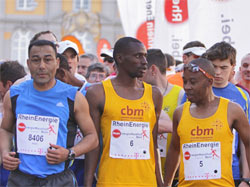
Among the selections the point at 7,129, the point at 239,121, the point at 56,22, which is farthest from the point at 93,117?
the point at 56,22

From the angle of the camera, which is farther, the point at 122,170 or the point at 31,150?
the point at 122,170

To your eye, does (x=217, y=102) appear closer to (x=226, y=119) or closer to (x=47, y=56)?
(x=226, y=119)

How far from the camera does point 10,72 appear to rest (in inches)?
224

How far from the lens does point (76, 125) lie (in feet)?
14.9

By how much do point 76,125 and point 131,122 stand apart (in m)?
0.45

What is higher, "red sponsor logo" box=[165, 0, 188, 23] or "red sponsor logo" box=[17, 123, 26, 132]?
"red sponsor logo" box=[165, 0, 188, 23]

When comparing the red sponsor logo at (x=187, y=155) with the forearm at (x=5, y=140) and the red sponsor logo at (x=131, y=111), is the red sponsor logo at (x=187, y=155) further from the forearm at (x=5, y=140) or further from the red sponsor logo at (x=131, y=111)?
the forearm at (x=5, y=140)

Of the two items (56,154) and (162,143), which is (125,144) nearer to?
(56,154)

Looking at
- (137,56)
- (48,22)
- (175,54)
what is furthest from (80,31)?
(137,56)

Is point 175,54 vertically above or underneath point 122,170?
above

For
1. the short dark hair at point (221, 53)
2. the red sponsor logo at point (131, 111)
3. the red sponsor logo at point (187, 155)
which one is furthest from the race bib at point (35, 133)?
the short dark hair at point (221, 53)

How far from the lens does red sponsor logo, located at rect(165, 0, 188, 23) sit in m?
9.68

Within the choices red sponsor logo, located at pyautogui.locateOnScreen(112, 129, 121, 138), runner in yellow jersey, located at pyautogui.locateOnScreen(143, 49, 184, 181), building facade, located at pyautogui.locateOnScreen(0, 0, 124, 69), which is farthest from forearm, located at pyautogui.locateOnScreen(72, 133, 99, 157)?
building facade, located at pyautogui.locateOnScreen(0, 0, 124, 69)

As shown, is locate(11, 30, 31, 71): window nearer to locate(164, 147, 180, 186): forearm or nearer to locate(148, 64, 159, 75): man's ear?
locate(148, 64, 159, 75): man's ear
